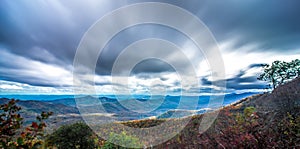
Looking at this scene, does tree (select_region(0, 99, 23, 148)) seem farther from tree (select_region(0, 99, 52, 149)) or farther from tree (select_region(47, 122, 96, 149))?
tree (select_region(47, 122, 96, 149))

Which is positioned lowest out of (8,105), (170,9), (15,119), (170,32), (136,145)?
(136,145)

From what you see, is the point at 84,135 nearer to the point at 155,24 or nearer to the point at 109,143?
the point at 109,143

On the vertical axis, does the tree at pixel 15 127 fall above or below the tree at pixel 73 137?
above

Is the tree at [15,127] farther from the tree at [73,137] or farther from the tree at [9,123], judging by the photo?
the tree at [73,137]

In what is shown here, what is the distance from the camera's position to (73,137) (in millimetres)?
9391

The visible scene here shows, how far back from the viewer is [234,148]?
11.9 ft

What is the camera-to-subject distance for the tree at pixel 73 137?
9.24 m

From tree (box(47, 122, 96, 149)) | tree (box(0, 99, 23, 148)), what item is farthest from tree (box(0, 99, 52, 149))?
tree (box(47, 122, 96, 149))

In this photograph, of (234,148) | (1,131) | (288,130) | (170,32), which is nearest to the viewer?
(1,131)

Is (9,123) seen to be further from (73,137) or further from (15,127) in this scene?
(73,137)

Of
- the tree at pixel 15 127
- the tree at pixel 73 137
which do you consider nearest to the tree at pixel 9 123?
the tree at pixel 15 127

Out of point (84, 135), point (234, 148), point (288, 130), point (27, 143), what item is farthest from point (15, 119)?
point (84, 135)

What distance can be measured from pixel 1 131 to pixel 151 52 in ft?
33.1

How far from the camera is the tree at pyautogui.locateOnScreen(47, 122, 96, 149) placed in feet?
30.3
